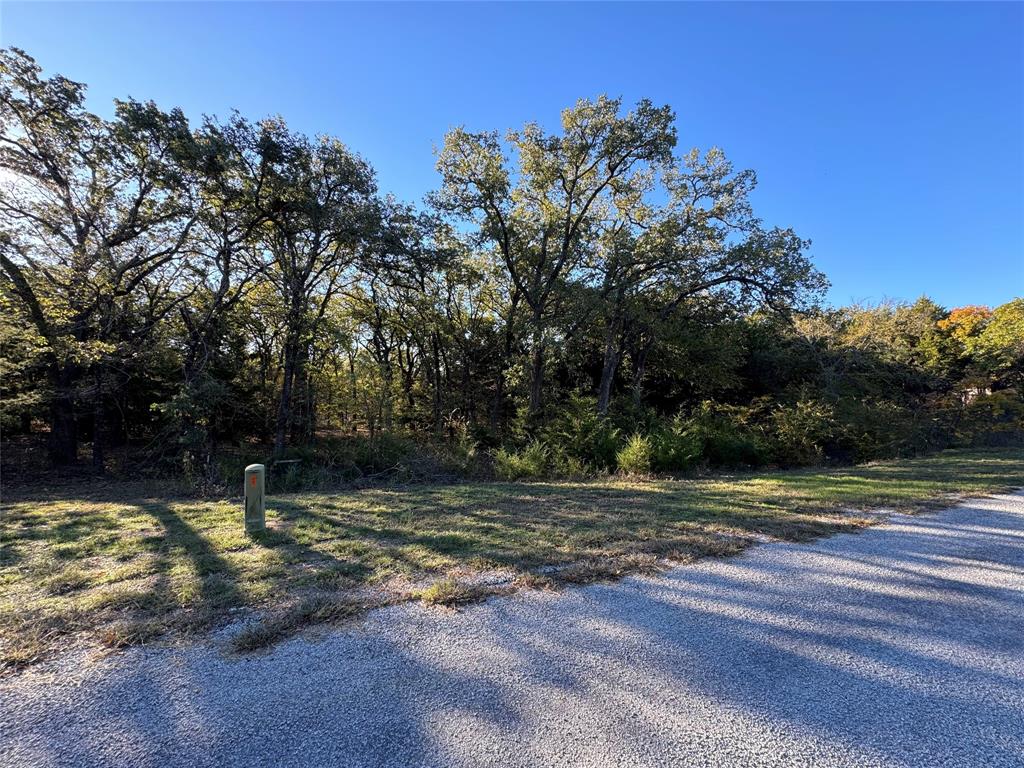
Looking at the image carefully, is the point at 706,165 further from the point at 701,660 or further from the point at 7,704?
the point at 7,704

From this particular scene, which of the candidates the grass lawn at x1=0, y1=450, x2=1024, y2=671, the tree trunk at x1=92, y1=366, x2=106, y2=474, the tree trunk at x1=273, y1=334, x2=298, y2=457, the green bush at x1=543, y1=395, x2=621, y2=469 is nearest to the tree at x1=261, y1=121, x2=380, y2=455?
the tree trunk at x1=273, y1=334, x2=298, y2=457

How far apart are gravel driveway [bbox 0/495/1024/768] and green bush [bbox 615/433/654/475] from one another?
762 cm

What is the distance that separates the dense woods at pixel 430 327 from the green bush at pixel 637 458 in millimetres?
66

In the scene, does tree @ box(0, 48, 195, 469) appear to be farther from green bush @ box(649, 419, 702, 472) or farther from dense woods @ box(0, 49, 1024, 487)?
green bush @ box(649, 419, 702, 472)

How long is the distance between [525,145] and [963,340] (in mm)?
19920

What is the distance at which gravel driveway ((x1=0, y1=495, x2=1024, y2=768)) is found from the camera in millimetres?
1856

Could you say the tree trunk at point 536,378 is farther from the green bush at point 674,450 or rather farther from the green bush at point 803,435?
the green bush at point 803,435

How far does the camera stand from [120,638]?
104 inches

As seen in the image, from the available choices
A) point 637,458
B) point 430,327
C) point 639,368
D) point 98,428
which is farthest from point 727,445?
point 98,428

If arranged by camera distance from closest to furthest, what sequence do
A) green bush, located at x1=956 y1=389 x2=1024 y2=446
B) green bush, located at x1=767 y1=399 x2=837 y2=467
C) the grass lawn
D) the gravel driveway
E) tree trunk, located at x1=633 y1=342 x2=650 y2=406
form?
the gravel driveway < the grass lawn < green bush, located at x1=767 y1=399 x2=837 y2=467 < green bush, located at x1=956 y1=389 x2=1024 y2=446 < tree trunk, located at x1=633 y1=342 x2=650 y2=406

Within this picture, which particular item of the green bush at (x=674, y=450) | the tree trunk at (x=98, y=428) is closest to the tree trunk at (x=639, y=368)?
the green bush at (x=674, y=450)

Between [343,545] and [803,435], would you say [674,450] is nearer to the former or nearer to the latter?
[803,435]

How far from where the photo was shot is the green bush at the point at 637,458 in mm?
11016

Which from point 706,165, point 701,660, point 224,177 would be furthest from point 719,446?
point 224,177
